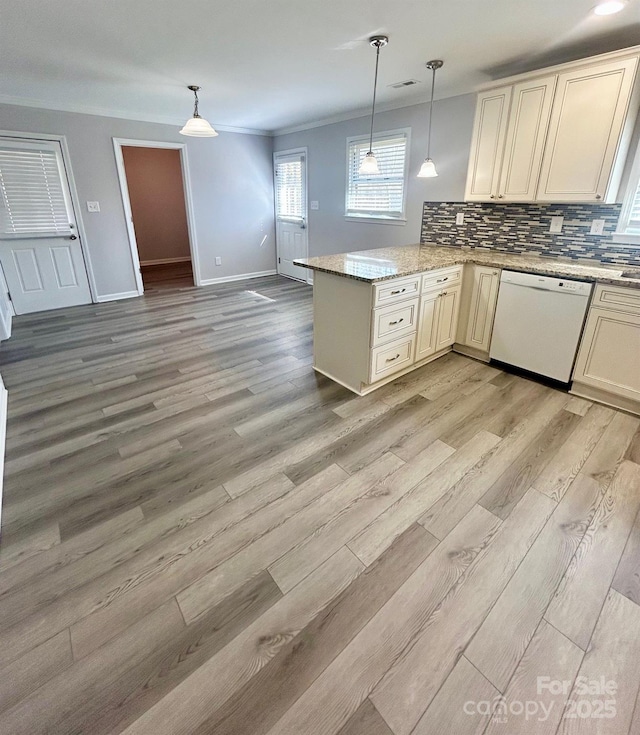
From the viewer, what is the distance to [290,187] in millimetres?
6121

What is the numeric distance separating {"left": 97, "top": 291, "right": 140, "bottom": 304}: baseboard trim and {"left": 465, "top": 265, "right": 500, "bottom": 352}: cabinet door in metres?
4.71

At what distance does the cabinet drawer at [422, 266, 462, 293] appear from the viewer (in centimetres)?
300

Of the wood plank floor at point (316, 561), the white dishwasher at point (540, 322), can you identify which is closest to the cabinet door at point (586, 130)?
the white dishwasher at point (540, 322)

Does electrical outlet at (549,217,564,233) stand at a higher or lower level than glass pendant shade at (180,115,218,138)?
lower

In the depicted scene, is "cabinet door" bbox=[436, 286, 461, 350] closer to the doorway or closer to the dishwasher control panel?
the dishwasher control panel

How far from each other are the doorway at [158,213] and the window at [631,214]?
586 centimetres

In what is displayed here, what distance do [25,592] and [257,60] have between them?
3.75m

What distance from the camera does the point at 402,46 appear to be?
8.96 feet

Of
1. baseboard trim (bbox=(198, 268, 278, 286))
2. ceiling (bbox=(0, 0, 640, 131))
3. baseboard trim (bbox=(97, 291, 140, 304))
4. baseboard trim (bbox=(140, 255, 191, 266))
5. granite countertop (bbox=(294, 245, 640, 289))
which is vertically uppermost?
ceiling (bbox=(0, 0, 640, 131))

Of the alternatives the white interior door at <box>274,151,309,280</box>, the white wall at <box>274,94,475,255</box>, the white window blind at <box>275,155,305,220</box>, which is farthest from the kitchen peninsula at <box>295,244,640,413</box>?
the white window blind at <box>275,155,305,220</box>

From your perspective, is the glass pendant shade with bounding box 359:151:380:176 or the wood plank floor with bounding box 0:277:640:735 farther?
the glass pendant shade with bounding box 359:151:380:176

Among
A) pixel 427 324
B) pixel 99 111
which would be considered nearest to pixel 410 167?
pixel 427 324

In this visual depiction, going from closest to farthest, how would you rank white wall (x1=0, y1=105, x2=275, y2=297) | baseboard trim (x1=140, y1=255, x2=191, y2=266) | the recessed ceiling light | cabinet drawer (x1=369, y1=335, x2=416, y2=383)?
the recessed ceiling light
cabinet drawer (x1=369, y1=335, x2=416, y2=383)
white wall (x1=0, y1=105, x2=275, y2=297)
baseboard trim (x1=140, y1=255, x2=191, y2=266)

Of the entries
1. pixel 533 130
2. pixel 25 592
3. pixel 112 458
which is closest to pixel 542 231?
pixel 533 130
